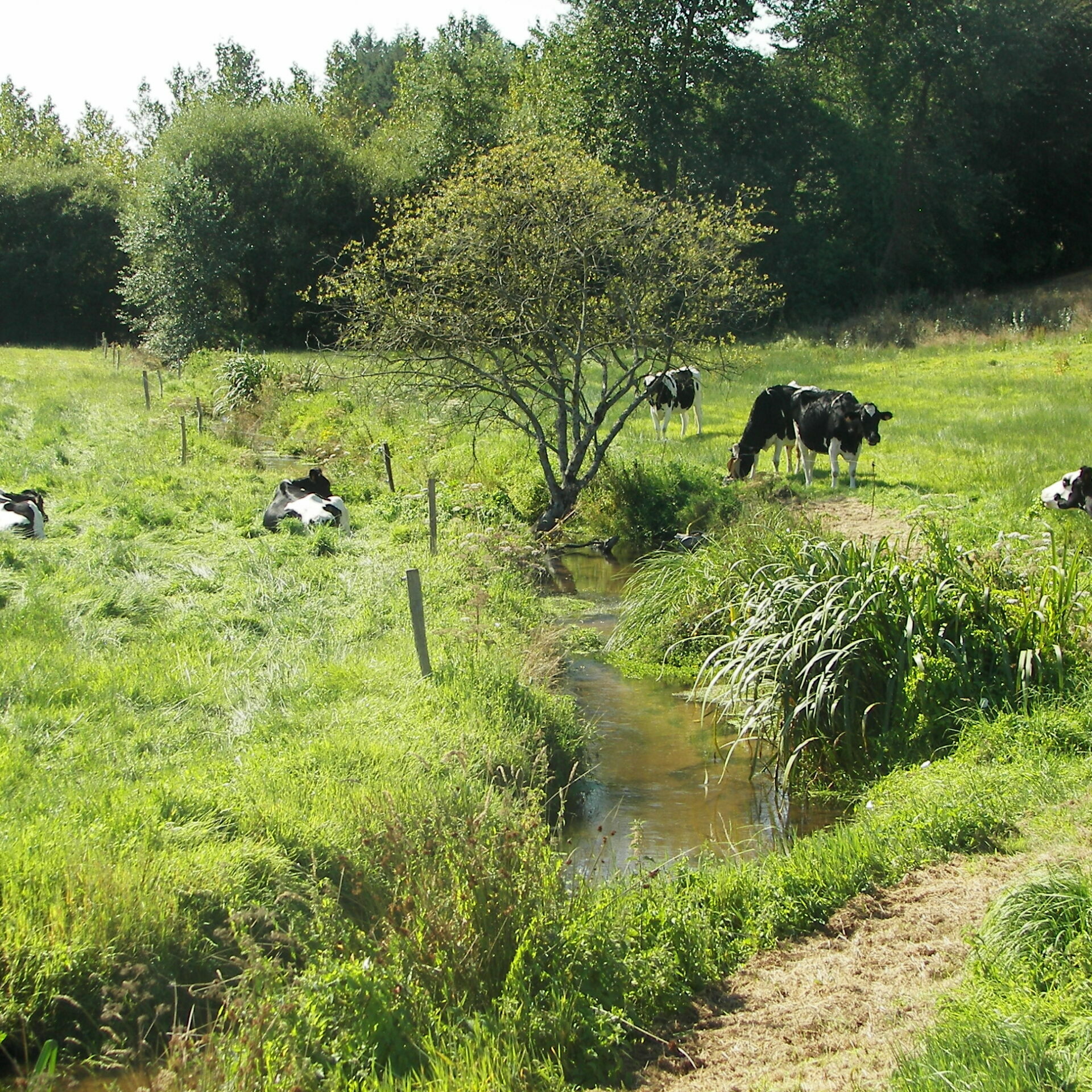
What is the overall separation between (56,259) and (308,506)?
44.9 metres

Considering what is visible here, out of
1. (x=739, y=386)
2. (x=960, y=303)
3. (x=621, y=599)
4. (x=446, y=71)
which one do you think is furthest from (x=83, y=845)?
(x=446, y=71)

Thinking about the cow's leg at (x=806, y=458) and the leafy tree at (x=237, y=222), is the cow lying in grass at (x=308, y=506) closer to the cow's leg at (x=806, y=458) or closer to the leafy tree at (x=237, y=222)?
the cow's leg at (x=806, y=458)

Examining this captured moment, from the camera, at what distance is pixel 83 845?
218 inches

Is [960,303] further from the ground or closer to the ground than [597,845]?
further from the ground

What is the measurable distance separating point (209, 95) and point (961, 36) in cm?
3398

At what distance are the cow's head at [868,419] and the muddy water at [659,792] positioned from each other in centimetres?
713

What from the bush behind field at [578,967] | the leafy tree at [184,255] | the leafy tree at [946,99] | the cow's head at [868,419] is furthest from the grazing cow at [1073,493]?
the leafy tree at [184,255]

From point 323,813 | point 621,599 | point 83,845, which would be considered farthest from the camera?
point 621,599

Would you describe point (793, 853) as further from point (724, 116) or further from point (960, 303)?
point (724, 116)

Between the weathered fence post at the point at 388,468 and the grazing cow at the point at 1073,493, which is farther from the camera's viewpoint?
the weathered fence post at the point at 388,468

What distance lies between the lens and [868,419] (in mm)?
16734

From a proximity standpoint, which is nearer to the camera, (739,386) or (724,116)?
(739,386)

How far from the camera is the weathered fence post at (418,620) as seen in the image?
8.20m

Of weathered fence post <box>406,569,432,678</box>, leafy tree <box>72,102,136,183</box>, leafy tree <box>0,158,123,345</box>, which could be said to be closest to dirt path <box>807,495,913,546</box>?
weathered fence post <box>406,569,432,678</box>
